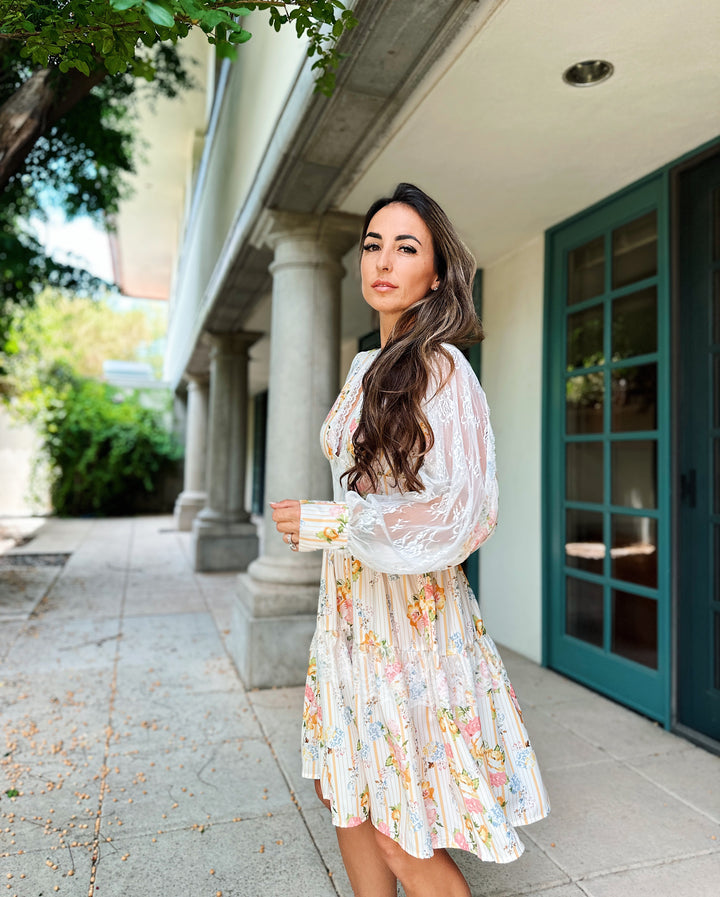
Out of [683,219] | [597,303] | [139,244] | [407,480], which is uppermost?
[139,244]

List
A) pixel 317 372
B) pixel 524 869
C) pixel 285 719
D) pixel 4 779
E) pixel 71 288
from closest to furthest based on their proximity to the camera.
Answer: pixel 524 869 → pixel 4 779 → pixel 285 719 → pixel 317 372 → pixel 71 288

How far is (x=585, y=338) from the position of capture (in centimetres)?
377

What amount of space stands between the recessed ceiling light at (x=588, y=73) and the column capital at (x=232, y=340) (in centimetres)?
531

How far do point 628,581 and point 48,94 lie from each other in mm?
4157

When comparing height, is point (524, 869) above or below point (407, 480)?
below

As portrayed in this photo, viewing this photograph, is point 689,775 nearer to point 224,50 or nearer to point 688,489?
point 688,489

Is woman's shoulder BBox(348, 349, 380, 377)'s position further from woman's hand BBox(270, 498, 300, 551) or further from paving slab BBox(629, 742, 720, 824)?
paving slab BBox(629, 742, 720, 824)

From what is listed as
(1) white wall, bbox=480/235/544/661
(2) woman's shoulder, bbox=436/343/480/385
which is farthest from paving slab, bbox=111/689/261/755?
(2) woman's shoulder, bbox=436/343/480/385

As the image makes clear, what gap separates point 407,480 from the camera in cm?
133

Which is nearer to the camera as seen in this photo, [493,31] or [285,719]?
[493,31]

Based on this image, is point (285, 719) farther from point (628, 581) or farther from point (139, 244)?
point (139, 244)

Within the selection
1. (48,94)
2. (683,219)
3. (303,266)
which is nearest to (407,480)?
(683,219)

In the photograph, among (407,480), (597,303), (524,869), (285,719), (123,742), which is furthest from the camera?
(597,303)

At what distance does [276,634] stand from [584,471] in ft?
6.64
